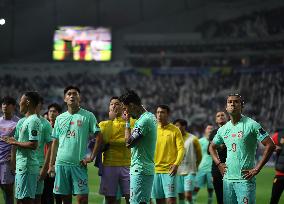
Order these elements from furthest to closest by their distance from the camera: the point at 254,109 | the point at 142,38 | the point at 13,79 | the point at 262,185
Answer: the point at 142,38, the point at 13,79, the point at 254,109, the point at 262,185

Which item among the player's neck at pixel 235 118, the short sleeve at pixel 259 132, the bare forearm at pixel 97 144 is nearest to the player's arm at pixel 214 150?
the player's neck at pixel 235 118

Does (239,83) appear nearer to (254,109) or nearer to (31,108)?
(254,109)

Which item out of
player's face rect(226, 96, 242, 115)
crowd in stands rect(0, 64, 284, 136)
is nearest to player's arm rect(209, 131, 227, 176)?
player's face rect(226, 96, 242, 115)

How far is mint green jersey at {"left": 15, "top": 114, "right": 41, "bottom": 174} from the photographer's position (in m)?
8.84

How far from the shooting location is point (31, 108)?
898cm

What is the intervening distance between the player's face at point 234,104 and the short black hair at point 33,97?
9.18 ft

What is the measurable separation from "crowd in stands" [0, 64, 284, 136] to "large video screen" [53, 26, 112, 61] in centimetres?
188

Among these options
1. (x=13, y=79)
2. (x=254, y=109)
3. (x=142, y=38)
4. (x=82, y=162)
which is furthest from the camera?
(x=142, y=38)

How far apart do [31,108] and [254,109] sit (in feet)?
123

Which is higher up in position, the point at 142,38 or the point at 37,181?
the point at 142,38

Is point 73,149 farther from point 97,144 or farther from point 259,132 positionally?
point 259,132

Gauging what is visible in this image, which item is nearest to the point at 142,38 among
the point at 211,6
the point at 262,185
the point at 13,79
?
the point at 211,6

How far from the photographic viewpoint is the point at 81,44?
Answer: 4869 cm

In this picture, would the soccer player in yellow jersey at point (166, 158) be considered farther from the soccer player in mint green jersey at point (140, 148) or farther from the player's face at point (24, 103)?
the player's face at point (24, 103)
